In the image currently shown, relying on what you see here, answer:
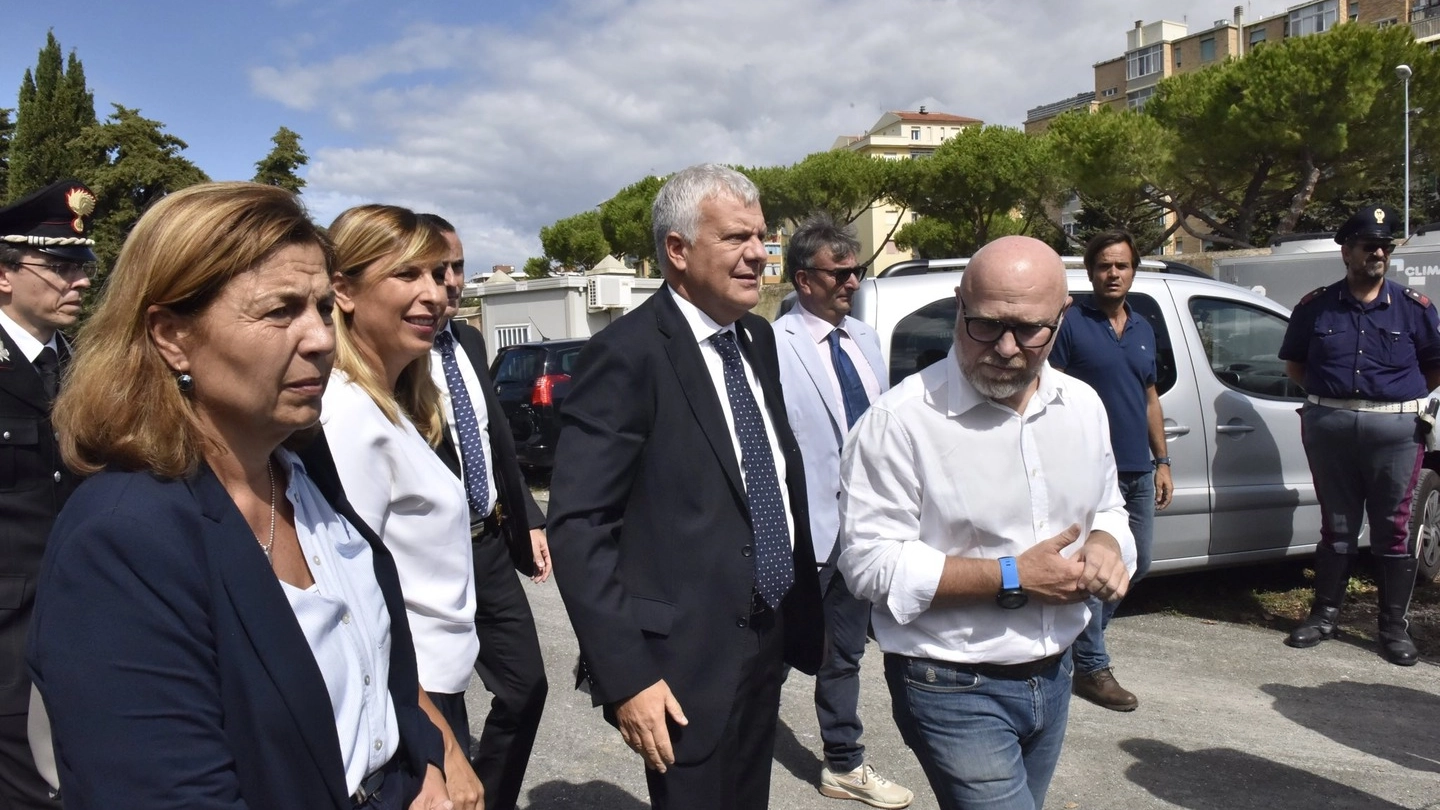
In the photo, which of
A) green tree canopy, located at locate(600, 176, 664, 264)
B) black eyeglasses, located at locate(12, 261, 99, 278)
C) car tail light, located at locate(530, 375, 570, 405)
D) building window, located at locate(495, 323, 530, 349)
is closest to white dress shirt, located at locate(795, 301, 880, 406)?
black eyeglasses, located at locate(12, 261, 99, 278)

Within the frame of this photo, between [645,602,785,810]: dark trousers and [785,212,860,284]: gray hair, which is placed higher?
[785,212,860,284]: gray hair

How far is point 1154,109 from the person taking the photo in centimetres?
3697

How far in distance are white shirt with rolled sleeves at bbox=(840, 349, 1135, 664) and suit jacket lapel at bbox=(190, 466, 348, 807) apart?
4.09 ft

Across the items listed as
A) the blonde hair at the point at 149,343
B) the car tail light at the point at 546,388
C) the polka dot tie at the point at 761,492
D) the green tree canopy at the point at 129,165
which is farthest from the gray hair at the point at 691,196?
the green tree canopy at the point at 129,165

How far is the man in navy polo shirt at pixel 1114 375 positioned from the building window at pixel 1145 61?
293 feet

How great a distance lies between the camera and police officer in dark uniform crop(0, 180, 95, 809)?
2.67m

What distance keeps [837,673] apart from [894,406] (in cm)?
190

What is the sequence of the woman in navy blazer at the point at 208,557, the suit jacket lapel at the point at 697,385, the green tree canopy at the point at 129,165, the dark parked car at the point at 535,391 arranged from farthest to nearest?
1. the green tree canopy at the point at 129,165
2. the dark parked car at the point at 535,391
3. the suit jacket lapel at the point at 697,385
4. the woman in navy blazer at the point at 208,557

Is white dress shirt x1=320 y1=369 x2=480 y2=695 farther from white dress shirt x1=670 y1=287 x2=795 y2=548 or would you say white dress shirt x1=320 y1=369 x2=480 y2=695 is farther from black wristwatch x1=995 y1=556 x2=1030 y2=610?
black wristwatch x1=995 y1=556 x2=1030 y2=610

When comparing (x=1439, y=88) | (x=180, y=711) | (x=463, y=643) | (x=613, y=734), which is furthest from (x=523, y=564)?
(x=1439, y=88)

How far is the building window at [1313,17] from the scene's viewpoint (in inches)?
2844

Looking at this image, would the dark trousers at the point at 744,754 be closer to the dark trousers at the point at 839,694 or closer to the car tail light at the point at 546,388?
the dark trousers at the point at 839,694

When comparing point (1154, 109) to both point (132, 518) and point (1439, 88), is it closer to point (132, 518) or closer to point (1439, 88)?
point (1439, 88)

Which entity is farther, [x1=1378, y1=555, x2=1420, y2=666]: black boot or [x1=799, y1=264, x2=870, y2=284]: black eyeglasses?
[x1=1378, y1=555, x2=1420, y2=666]: black boot
